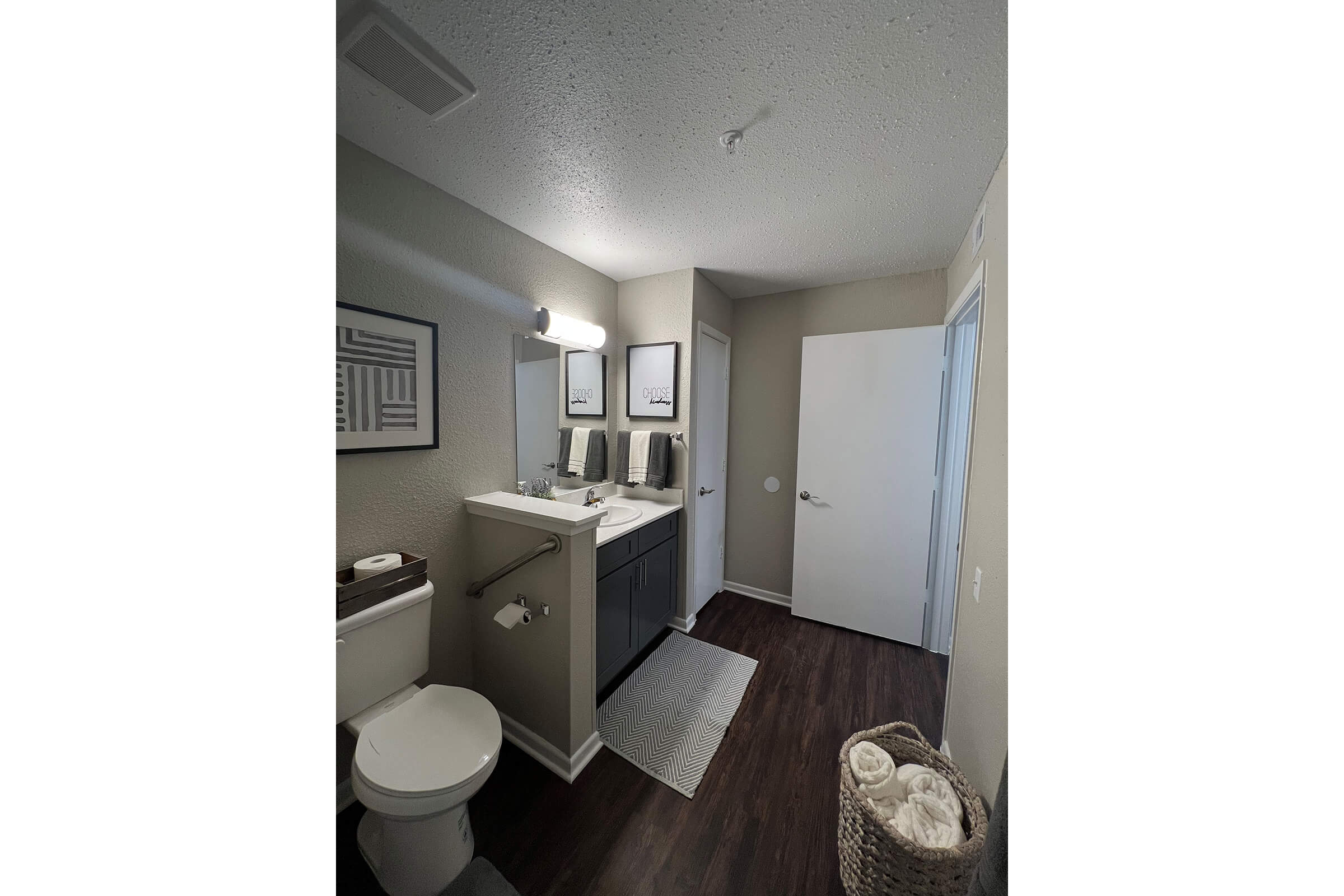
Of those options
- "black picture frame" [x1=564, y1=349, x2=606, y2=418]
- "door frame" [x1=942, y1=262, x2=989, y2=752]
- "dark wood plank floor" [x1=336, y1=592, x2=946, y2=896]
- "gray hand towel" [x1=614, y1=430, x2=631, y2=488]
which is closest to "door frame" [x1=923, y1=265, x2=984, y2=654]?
"dark wood plank floor" [x1=336, y1=592, x2=946, y2=896]

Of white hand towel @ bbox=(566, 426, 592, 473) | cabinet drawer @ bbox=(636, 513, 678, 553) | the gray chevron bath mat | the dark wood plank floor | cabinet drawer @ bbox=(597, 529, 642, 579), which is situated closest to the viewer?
the dark wood plank floor

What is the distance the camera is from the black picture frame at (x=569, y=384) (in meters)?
2.26

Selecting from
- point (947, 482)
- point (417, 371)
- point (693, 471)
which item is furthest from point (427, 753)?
point (947, 482)

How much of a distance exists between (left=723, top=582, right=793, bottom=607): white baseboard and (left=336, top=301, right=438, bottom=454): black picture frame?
2.17 m

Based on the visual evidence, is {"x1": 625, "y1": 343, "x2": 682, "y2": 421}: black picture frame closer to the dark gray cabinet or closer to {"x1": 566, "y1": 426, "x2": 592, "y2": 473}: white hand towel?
{"x1": 566, "y1": 426, "x2": 592, "y2": 473}: white hand towel

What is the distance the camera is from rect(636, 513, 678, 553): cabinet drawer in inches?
84.2

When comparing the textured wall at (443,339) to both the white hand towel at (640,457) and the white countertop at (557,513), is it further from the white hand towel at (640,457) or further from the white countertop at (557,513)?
the white hand towel at (640,457)

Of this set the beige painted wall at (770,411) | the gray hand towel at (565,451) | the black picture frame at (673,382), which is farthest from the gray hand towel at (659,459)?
the beige painted wall at (770,411)

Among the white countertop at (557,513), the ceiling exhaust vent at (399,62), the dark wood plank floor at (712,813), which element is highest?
the ceiling exhaust vent at (399,62)

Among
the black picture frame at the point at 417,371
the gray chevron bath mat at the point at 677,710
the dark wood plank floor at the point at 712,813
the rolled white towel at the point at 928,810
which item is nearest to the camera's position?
the rolled white towel at the point at 928,810

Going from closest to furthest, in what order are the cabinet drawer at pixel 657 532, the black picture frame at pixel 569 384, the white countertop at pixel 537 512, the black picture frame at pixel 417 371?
the black picture frame at pixel 417 371 → the white countertop at pixel 537 512 → the cabinet drawer at pixel 657 532 → the black picture frame at pixel 569 384

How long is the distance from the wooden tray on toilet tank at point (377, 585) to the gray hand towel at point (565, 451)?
875 millimetres

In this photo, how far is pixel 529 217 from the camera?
1.77m
